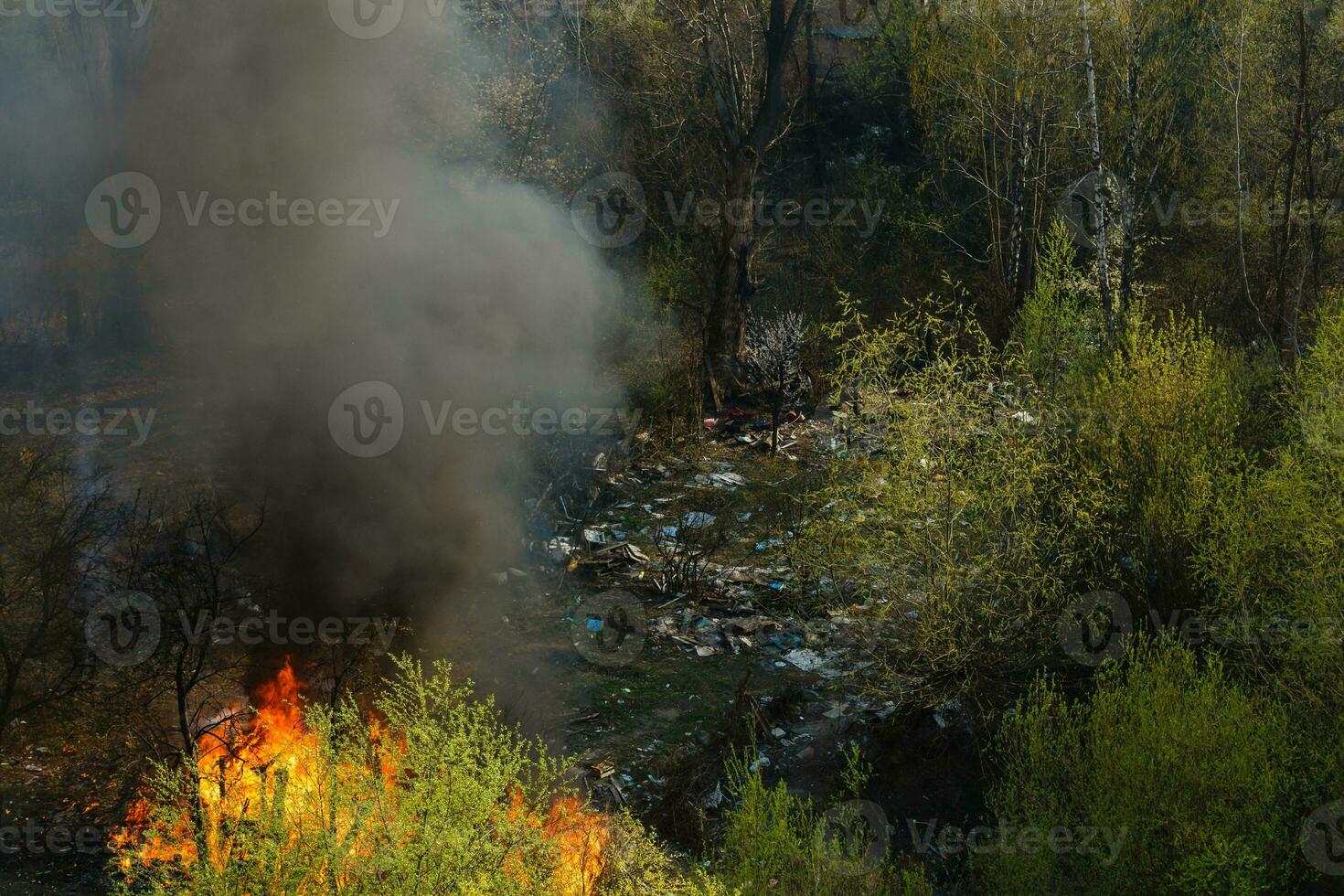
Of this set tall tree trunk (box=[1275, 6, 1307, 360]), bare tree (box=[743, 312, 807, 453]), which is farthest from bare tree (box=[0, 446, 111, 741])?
tall tree trunk (box=[1275, 6, 1307, 360])

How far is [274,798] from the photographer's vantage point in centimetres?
415

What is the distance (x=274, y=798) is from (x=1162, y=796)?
171 inches

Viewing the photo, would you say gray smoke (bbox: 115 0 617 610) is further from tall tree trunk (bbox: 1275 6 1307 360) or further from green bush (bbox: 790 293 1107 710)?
tall tree trunk (bbox: 1275 6 1307 360)

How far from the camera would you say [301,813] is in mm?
4289

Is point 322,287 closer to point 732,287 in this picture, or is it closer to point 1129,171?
point 732,287

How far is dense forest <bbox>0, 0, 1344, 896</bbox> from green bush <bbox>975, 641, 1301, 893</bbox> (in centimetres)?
3

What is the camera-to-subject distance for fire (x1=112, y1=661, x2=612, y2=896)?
4.33 m

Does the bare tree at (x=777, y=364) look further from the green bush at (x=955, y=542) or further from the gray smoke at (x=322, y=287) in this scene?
the green bush at (x=955, y=542)

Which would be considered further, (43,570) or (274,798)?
(43,570)

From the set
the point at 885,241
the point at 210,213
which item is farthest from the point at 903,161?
the point at 210,213

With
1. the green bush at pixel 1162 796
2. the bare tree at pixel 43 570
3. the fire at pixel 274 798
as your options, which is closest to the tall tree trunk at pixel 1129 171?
the green bush at pixel 1162 796

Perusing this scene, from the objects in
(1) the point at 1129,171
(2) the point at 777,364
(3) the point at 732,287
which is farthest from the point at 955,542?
(3) the point at 732,287

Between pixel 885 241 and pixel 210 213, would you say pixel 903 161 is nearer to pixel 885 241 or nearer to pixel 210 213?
pixel 885 241

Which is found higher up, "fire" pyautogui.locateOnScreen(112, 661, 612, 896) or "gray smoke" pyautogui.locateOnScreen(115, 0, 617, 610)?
"gray smoke" pyautogui.locateOnScreen(115, 0, 617, 610)
